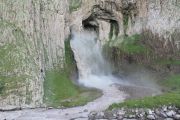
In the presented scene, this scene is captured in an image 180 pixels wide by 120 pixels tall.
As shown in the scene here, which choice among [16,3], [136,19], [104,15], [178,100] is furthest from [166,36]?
[178,100]

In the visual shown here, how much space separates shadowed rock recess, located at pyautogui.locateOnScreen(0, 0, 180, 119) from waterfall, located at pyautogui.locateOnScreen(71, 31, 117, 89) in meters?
1.09

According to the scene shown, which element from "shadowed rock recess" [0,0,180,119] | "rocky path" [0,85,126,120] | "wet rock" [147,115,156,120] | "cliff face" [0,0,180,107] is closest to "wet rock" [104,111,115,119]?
"rocky path" [0,85,126,120]

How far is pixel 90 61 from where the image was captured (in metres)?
80.8

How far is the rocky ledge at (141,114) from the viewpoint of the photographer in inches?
1454

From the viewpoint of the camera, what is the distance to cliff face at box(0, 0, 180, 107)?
5585 centimetres

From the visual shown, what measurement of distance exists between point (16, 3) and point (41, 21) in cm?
711

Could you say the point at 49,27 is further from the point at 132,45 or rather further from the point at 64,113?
the point at 64,113

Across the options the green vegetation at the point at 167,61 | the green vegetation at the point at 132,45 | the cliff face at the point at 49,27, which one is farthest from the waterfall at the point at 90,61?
the green vegetation at the point at 167,61

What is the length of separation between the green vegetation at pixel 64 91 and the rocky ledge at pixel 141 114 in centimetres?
1640

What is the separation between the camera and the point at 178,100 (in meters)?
39.5

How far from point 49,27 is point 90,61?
1157cm

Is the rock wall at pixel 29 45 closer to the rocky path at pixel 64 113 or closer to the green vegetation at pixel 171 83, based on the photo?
the rocky path at pixel 64 113

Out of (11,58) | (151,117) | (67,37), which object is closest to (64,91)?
(11,58)

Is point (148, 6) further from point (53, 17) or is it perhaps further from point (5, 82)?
point (5, 82)
